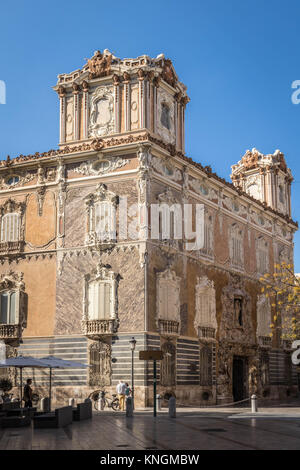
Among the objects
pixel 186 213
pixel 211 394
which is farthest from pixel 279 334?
pixel 186 213

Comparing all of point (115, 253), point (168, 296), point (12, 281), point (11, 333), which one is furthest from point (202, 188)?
point (11, 333)

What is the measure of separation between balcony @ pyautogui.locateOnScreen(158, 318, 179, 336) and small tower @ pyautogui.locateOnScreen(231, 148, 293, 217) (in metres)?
20.0

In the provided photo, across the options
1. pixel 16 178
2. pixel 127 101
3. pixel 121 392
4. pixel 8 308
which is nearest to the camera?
pixel 121 392

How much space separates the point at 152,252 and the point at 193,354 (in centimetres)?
734

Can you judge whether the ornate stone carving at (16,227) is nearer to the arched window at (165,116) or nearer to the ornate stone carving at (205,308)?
the arched window at (165,116)

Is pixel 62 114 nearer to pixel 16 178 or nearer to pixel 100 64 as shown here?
pixel 100 64

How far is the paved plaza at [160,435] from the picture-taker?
18297 millimetres

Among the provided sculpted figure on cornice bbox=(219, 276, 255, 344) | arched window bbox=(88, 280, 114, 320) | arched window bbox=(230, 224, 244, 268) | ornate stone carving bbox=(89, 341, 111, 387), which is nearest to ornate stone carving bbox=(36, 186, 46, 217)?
arched window bbox=(88, 280, 114, 320)

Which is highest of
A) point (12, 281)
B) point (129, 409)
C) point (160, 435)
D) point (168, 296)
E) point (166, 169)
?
point (166, 169)

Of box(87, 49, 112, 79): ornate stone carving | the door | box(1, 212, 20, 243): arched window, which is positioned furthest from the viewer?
the door

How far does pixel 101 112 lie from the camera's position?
138 ft

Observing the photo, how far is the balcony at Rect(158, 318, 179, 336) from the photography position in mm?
→ 38344

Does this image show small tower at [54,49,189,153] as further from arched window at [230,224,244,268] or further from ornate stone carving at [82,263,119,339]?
arched window at [230,224,244,268]

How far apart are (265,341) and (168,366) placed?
1509cm
